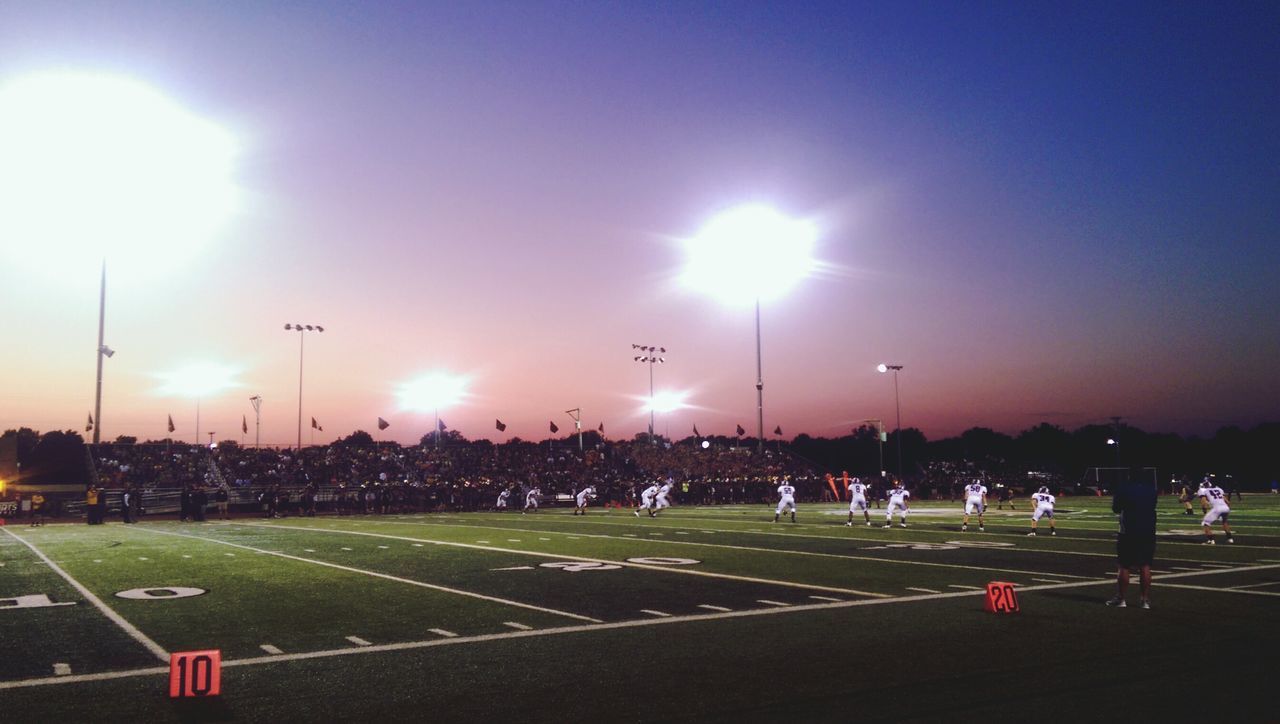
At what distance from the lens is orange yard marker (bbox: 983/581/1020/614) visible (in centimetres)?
1037

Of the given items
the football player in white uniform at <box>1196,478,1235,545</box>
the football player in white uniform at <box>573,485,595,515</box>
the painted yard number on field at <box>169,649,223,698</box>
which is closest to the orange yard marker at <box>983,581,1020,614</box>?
the painted yard number on field at <box>169,649,223,698</box>

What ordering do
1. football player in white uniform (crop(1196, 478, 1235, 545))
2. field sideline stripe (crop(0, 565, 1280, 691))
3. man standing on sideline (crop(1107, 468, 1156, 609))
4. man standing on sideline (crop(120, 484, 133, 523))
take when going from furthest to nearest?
man standing on sideline (crop(120, 484, 133, 523)) < football player in white uniform (crop(1196, 478, 1235, 545)) < man standing on sideline (crop(1107, 468, 1156, 609)) < field sideline stripe (crop(0, 565, 1280, 691))

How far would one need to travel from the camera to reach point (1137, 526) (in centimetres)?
1053

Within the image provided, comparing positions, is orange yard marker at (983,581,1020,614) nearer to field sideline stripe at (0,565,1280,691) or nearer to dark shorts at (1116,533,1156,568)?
field sideline stripe at (0,565,1280,691)

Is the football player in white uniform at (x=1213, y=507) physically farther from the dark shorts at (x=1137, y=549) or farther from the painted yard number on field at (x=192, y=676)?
the painted yard number on field at (x=192, y=676)

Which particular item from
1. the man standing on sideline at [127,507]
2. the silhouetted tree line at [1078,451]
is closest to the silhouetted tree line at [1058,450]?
the silhouetted tree line at [1078,451]

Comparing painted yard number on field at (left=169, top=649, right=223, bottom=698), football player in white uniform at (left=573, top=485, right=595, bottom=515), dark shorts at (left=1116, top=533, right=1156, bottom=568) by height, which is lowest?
football player in white uniform at (left=573, top=485, right=595, bottom=515)

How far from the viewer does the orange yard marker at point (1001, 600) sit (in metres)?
10.4

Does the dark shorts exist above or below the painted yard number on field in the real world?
above

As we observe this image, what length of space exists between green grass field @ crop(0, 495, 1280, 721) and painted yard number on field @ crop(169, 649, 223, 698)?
4.9 inches

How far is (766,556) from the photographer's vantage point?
17922mm

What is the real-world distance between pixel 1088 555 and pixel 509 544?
41.4 feet

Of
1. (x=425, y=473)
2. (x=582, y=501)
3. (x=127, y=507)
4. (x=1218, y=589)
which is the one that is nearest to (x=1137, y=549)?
(x=1218, y=589)

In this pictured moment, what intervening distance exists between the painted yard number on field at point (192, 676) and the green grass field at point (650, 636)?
0.40ft
